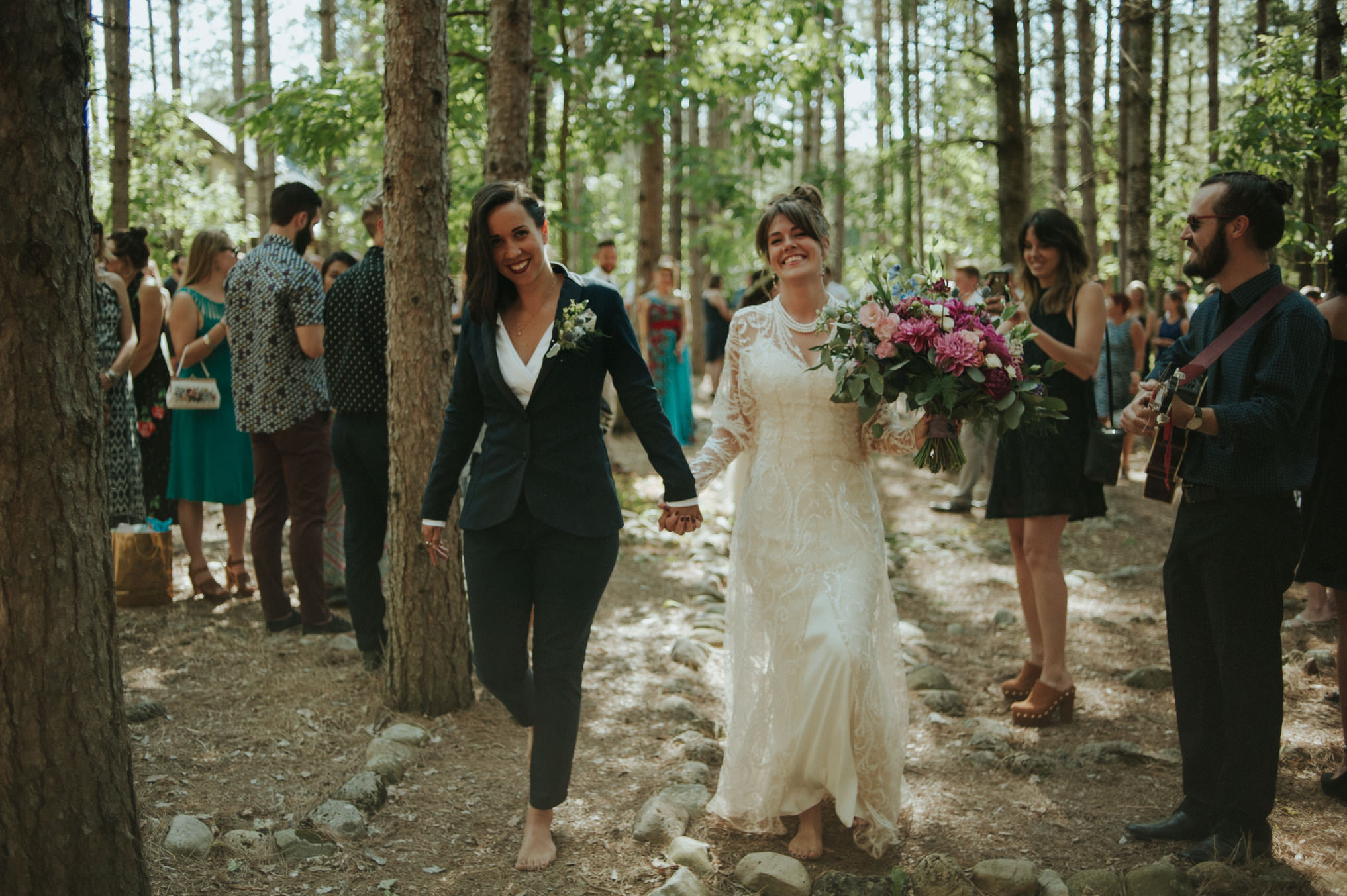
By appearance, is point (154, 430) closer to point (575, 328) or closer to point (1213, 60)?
point (575, 328)

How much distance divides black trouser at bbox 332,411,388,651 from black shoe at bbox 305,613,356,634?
54 centimetres

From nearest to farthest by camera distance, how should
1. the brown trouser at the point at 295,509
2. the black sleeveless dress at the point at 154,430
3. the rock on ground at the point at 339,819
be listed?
the rock on ground at the point at 339,819 → the brown trouser at the point at 295,509 → the black sleeveless dress at the point at 154,430

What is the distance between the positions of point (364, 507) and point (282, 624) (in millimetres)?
1269

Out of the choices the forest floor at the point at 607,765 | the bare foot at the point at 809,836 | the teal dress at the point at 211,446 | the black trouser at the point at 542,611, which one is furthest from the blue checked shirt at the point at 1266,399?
the teal dress at the point at 211,446

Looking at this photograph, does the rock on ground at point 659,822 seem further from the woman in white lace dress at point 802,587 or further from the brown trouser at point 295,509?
the brown trouser at point 295,509

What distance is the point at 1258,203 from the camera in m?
3.55

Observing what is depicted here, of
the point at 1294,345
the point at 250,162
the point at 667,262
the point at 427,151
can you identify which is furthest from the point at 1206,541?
the point at 250,162

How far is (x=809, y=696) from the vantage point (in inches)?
144

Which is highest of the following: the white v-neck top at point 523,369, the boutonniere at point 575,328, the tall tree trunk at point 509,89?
the tall tree trunk at point 509,89

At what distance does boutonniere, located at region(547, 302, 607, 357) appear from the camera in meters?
3.42

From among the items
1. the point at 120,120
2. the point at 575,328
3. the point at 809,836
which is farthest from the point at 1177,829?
the point at 120,120

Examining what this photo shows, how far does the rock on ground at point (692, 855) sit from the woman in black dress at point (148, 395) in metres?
4.94

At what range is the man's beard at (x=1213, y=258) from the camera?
3621 millimetres

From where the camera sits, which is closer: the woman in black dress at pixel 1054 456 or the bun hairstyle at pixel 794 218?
the bun hairstyle at pixel 794 218
